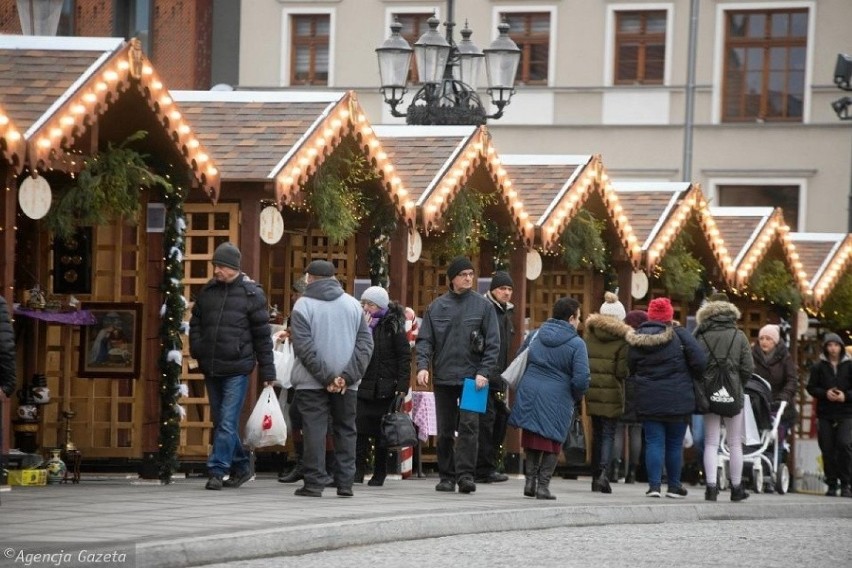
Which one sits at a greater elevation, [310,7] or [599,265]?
[310,7]

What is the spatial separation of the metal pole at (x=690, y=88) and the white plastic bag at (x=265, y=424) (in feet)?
87.4

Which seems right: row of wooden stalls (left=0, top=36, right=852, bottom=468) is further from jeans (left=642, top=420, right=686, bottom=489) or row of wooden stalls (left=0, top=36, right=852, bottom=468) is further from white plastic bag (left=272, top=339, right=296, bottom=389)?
jeans (left=642, top=420, right=686, bottom=489)

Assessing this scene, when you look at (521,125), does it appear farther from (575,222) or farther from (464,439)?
(464,439)

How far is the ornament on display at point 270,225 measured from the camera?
57.3ft

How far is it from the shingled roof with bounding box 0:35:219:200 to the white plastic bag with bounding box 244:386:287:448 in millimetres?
2159

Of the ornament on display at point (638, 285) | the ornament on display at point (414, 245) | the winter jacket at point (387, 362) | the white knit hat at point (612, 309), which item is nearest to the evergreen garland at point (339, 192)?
the ornament on display at point (414, 245)

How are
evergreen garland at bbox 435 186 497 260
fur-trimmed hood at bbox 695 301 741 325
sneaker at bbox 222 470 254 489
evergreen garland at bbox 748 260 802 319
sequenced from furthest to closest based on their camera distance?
evergreen garland at bbox 748 260 802 319 < evergreen garland at bbox 435 186 497 260 < fur-trimmed hood at bbox 695 301 741 325 < sneaker at bbox 222 470 254 489

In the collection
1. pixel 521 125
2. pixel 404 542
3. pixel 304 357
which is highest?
pixel 521 125

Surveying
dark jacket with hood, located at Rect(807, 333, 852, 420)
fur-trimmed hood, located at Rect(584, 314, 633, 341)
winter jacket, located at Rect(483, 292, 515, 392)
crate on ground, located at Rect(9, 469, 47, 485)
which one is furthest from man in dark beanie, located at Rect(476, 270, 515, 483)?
dark jacket with hood, located at Rect(807, 333, 852, 420)

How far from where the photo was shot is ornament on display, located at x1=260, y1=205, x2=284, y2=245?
1745 cm

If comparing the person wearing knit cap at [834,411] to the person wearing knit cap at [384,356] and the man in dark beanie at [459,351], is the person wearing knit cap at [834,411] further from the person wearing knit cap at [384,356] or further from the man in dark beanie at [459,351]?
the person wearing knit cap at [384,356]

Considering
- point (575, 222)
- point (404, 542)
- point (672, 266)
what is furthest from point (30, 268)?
point (672, 266)

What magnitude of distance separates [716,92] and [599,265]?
22129 millimetres

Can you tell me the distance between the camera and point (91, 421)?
1728 centimetres
